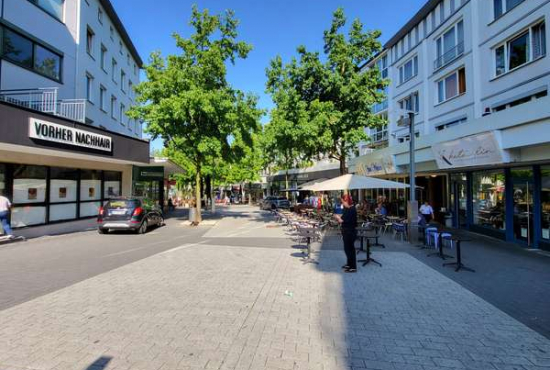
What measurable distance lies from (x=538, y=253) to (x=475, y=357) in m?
8.22

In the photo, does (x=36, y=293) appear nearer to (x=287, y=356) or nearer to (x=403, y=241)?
(x=287, y=356)

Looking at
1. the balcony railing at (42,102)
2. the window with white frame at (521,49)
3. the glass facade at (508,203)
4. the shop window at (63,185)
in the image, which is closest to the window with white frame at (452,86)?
the window with white frame at (521,49)

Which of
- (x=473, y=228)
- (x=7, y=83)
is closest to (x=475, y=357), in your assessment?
(x=473, y=228)

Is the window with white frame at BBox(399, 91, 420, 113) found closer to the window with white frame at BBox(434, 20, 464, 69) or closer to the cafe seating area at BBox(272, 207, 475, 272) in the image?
the window with white frame at BBox(434, 20, 464, 69)

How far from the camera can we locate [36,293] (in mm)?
5582

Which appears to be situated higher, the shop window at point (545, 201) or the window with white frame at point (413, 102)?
the window with white frame at point (413, 102)

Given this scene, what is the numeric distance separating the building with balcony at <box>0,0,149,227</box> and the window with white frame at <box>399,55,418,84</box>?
1868 cm

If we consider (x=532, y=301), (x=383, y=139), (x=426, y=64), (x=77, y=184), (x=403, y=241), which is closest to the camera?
(x=532, y=301)

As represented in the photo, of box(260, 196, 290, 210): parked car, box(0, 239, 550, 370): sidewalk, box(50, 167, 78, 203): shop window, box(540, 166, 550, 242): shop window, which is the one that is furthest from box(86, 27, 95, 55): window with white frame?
box(540, 166, 550, 242): shop window

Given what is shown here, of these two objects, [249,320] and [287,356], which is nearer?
[287,356]

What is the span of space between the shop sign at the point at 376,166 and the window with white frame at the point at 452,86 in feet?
18.9

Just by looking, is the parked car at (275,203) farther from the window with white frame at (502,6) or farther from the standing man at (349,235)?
the standing man at (349,235)

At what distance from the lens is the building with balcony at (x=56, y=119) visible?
433 inches

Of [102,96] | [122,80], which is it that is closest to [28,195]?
[102,96]
